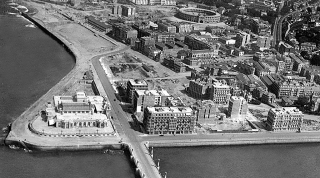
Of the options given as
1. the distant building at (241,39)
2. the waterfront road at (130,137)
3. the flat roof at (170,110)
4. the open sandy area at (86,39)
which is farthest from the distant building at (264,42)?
the flat roof at (170,110)

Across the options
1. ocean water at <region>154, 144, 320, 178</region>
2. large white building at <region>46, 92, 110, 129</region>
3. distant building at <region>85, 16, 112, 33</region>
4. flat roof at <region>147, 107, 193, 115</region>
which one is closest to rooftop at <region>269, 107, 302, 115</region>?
ocean water at <region>154, 144, 320, 178</region>

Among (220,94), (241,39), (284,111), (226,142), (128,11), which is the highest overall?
(128,11)

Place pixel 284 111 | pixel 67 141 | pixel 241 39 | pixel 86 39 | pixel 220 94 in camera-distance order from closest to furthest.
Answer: pixel 67 141 < pixel 284 111 < pixel 220 94 < pixel 86 39 < pixel 241 39

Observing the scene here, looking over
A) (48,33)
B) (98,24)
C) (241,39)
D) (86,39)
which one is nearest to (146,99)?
(86,39)

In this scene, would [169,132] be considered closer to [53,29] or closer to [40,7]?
[53,29]

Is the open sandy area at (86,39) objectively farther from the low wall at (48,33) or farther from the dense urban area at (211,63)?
the dense urban area at (211,63)

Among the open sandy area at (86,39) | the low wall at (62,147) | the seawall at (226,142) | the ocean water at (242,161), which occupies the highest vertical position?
the open sandy area at (86,39)

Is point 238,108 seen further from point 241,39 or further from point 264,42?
point 264,42
